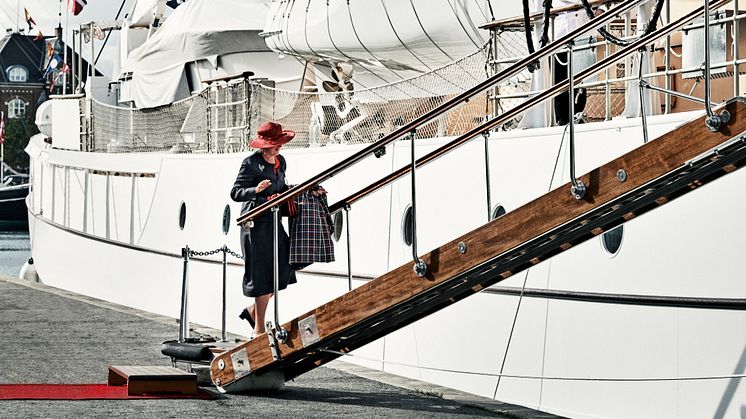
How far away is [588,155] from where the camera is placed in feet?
32.1

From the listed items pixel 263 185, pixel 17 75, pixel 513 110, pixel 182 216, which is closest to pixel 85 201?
pixel 182 216

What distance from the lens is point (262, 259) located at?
34.9 feet

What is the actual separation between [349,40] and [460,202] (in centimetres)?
354

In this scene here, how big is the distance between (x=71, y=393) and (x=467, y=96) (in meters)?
3.39

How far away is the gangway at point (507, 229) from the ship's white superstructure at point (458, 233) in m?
0.72

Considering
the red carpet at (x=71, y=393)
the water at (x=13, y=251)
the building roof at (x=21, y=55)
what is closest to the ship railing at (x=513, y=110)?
the red carpet at (x=71, y=393)

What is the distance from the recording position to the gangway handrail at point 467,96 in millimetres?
7851

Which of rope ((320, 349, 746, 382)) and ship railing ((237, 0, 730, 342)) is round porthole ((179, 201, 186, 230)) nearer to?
rope ((320, 349, 746, 382))

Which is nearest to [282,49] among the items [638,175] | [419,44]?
[419,44]

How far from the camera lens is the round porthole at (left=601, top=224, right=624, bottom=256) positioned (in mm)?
9523

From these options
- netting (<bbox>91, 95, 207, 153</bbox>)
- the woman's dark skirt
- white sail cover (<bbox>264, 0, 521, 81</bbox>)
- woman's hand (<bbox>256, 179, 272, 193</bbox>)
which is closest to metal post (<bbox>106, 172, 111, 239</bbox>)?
netting (<bbox>91, 95, 207, 153</bbox>)

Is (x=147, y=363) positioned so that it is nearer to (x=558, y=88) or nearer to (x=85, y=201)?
(x=558, y=88)

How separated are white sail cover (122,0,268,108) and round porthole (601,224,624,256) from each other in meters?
13.9

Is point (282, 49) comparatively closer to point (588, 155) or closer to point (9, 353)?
point (9, 353)
